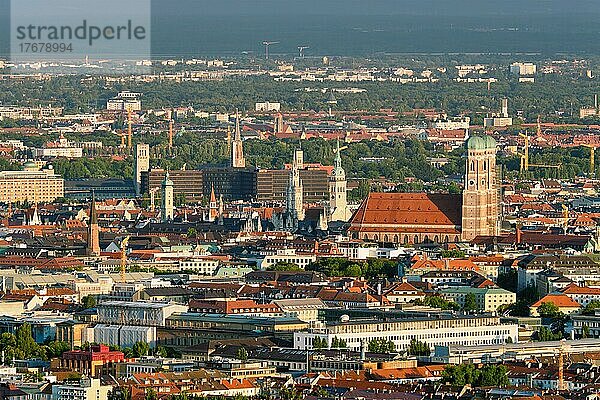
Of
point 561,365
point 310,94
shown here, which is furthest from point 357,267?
point 310,94

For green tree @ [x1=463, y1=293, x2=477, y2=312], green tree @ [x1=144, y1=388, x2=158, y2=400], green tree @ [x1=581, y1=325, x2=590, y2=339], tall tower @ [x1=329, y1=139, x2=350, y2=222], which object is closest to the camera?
green tree @ [x1=144, y1=388, x2=158, y2=400]

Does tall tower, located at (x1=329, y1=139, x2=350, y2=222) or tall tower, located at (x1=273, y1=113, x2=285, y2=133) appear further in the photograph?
tall tower, located at (x1=273, y1=113, x2=285, y2=133)

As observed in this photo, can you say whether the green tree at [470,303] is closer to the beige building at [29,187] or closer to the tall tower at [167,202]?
the tall tower at [167,202]

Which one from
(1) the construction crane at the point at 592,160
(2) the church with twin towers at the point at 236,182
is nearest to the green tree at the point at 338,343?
(2) the church with twin towers at the point at 236,182


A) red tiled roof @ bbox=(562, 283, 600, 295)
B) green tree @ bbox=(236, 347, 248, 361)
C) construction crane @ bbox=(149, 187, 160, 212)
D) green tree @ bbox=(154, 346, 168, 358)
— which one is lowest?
green tree @ bbox=(154, 346, 168, 358)

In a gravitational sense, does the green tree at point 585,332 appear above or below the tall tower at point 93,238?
below

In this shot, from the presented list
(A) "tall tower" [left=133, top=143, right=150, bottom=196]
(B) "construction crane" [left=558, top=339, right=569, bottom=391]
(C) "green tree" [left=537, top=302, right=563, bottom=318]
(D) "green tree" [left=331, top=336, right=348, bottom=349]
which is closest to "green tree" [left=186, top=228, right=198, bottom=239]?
(A) "tall tower" [left=133, top=143, right=150, bottom=196]

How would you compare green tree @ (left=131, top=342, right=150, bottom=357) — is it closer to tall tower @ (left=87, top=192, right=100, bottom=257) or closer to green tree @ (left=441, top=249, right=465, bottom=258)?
green tree @ (left=441, top=249, right=465, bottom=258)
